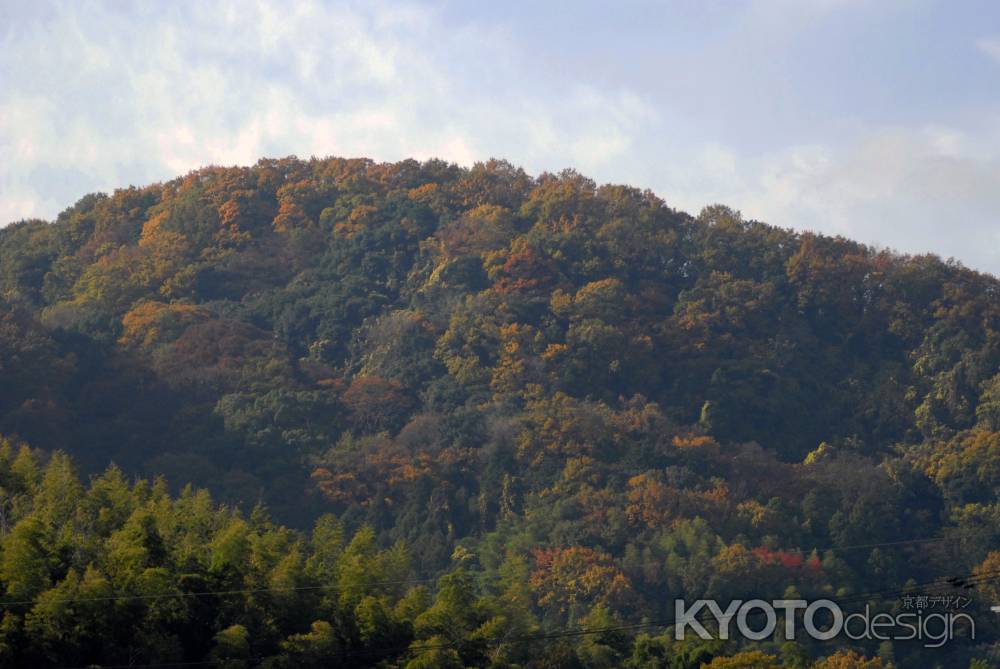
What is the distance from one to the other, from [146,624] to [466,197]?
5055 centimetres

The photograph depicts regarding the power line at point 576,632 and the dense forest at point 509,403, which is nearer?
the power line at point 576,632

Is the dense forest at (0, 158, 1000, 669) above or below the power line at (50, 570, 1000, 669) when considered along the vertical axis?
above

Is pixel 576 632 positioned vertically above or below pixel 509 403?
below

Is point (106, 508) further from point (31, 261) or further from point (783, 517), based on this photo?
point (31, 261)

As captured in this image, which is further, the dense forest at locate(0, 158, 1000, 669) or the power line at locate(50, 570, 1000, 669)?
the dense forest at locate(0, 158, 1000, 669)

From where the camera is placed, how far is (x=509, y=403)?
64.4 meters

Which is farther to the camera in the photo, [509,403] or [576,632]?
[509,403]

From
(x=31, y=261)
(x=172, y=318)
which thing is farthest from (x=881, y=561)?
(x=31, y=261)

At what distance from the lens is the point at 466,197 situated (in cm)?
7831

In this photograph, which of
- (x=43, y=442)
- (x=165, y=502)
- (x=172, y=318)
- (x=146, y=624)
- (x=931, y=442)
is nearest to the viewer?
(x=146, y=624)

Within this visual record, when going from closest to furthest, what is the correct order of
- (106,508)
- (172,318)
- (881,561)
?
(106,508) < (881,561) < (172,318)

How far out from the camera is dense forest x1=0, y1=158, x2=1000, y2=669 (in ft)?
148

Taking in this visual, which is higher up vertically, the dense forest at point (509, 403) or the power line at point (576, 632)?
the dense forest at point (509, 403)

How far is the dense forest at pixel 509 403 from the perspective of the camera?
148 ft
